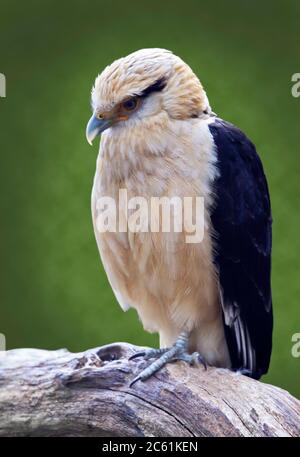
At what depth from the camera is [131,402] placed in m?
2.43

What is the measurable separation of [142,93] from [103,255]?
1.80 feet

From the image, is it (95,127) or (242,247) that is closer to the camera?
(95,127)

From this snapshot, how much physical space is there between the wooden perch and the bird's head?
737mm

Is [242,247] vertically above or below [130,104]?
below

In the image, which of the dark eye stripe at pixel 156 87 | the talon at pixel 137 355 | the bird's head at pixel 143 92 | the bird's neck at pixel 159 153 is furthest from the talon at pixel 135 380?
the dark eye stripe at pixel 156 87

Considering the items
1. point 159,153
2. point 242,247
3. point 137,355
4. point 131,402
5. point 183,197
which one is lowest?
point 131,402

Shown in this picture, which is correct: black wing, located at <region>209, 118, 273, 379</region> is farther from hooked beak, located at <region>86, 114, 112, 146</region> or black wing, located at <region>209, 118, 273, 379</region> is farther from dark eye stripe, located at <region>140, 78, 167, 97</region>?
hooked beak, located at <region>86, 114, 112, 146</region>

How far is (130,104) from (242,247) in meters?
0.58

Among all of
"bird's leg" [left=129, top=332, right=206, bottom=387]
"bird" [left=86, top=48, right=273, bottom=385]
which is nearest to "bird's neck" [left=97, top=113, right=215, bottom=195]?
"bird" [left=86, top=48, right=273, bottom=385]

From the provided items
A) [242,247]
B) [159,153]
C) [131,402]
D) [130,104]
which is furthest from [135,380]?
[130,104]

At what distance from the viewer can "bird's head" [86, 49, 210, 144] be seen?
2451 mm

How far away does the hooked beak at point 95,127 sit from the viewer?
2.46 m

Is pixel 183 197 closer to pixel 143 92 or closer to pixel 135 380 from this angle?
pixel 143 92
